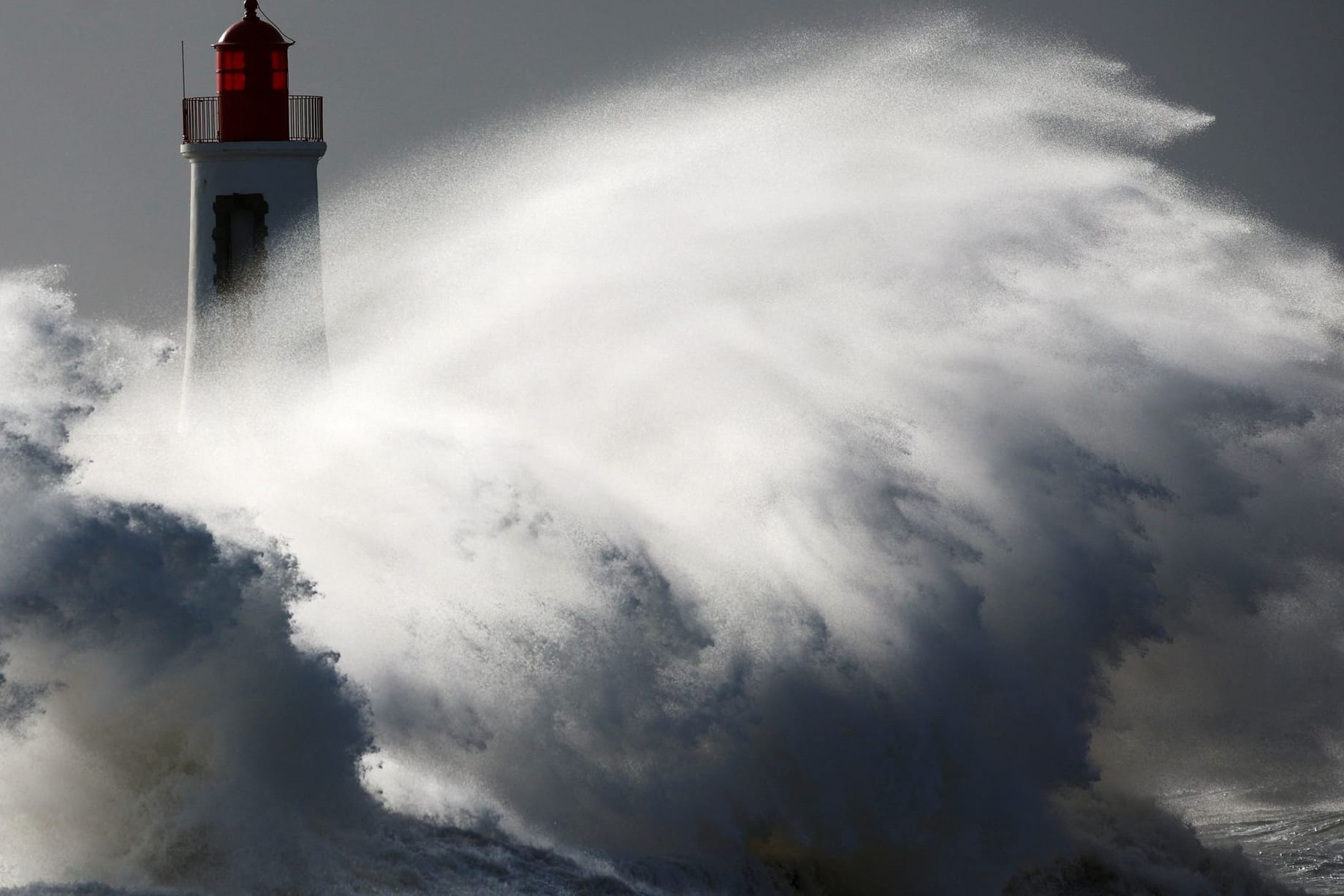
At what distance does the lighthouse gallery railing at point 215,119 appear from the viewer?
27797 mm

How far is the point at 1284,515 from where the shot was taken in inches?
1157

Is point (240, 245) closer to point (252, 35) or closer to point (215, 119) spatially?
point (215, 119)

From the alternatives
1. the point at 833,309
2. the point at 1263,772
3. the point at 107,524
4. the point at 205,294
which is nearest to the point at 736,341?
the point at 833,309

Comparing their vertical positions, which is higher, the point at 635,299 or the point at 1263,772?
the point at 635,299

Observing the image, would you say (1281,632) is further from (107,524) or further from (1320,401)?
(107,524)

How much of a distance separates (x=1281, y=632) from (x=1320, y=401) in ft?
11.2

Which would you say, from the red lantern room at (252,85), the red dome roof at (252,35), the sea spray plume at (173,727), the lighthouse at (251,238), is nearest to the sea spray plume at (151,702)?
the sea spray plume at (173,727)

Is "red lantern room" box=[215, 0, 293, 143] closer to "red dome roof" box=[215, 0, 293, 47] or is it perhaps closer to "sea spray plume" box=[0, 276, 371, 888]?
"red dome roof" box=[215, 0, 293, 47]

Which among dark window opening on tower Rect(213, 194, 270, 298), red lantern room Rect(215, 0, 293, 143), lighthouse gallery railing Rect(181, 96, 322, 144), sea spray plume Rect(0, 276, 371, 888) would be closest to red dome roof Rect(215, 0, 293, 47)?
red lantern room Rect(215, 0, 293, 143)

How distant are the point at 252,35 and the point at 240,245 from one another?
2907 millimetres

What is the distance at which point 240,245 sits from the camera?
27172mm

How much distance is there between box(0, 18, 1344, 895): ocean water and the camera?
64.0 feet

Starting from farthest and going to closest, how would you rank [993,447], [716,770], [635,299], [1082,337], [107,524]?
[635,299] → [1082,337] → [993,447] → [716,770] → [107,524]

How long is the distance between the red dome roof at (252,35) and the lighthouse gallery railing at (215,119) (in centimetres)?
74
